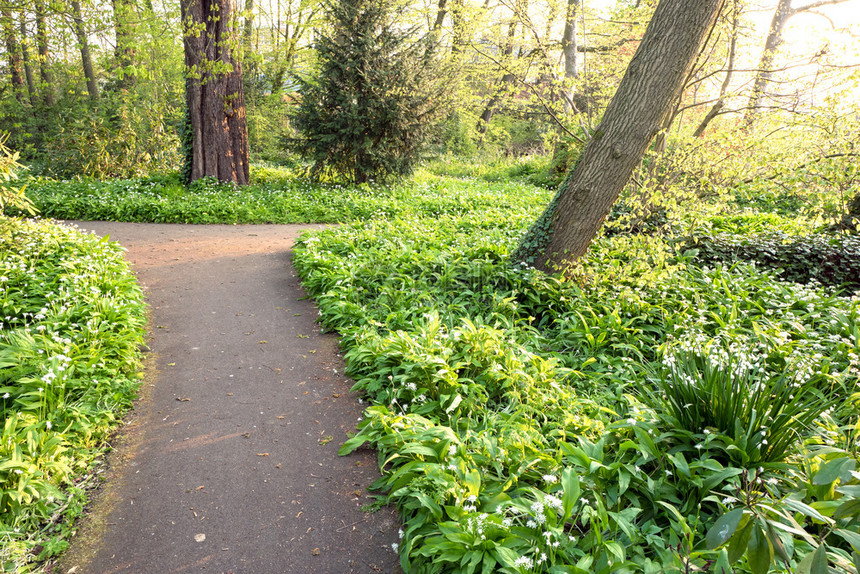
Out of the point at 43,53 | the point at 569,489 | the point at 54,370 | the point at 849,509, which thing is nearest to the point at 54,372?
the point at 54,370

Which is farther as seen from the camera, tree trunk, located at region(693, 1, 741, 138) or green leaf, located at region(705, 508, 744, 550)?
tree trunk, located at region(693, 1, 741, 138)

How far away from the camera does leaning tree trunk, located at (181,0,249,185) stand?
34.2 ft

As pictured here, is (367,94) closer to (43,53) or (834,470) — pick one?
(834,470)

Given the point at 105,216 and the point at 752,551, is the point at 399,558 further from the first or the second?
the point at 105,216

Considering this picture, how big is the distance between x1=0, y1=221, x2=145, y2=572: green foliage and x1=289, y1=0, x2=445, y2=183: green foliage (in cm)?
708

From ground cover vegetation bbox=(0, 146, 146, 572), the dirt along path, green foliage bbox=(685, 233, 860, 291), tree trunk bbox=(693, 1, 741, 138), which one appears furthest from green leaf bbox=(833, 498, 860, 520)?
Answer: tree trunk bbox=(693, 1, 741, 138)

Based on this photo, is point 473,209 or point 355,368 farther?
point 473,209

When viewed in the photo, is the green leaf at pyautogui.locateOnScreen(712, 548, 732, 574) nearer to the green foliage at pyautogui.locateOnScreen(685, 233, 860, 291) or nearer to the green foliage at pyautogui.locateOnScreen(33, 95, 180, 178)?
the green foliage at pyautogui.locateOnScreen(685, 233, 860, 291)

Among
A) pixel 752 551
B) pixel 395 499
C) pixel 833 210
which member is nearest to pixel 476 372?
pixel 395 499

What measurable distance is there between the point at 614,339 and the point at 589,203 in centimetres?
161

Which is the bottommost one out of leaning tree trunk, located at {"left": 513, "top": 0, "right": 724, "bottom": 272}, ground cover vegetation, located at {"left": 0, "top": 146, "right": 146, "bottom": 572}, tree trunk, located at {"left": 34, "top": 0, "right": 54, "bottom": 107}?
ground cover vegetation, located at {"left": 0, "top": 146, "right": 146, "bottom": 572}

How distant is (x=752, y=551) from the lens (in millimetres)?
980

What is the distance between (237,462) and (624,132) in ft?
15.5

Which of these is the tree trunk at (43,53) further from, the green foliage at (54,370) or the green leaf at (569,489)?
the green leaf at (569,489)
